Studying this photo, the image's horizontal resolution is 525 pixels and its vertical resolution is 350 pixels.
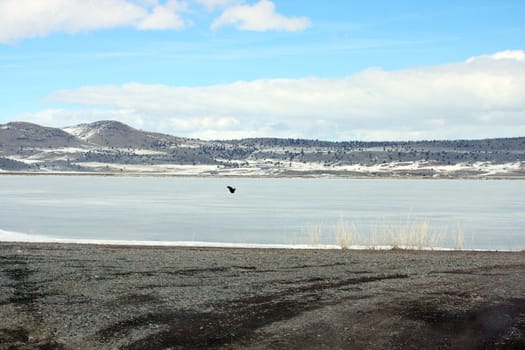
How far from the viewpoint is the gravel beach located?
8906 mm

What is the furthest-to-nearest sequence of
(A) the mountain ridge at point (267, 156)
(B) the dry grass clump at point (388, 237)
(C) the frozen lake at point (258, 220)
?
(A) the mountain ridge at point (267, 156) < (C) the frozen lake at point (258, 220) < (B) the dry grass clump at point (388, 237)

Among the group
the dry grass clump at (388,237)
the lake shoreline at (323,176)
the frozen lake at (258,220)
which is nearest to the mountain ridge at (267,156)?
the lake shoreline at (323,176)

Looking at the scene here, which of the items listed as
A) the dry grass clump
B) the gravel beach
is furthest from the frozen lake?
the gravel beach

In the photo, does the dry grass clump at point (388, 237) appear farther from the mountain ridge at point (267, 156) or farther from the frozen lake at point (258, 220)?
the mountain ridge at point (267, 156)

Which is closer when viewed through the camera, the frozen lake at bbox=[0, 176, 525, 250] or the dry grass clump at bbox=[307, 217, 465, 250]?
the dry grass clump at bbox=[307, 217, 465, 250]

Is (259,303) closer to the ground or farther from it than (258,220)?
farther from it

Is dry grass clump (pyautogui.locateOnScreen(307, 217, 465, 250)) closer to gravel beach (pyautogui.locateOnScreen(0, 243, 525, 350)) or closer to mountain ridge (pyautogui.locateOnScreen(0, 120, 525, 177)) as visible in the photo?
gravel beach (pyautogui.locateOnScreen(0, 243, 525, 350))

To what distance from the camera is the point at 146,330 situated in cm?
938

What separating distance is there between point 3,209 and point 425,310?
37077 millimetres

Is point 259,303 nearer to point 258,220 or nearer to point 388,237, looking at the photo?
point 388,237

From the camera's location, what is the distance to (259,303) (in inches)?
436

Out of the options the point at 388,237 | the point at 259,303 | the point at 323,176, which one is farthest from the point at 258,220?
the point at 323,176

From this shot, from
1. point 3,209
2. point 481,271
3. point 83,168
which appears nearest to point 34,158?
point 83,168

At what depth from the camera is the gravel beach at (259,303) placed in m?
8.91
